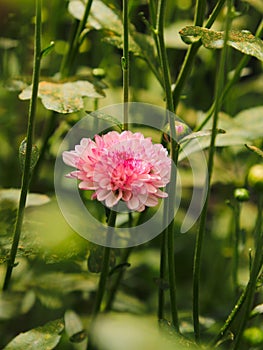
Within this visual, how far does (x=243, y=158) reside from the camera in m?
1.27

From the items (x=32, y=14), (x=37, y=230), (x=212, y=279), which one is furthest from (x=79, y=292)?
(x=32, y=14)

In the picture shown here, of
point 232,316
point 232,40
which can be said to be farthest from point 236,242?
point 232,40

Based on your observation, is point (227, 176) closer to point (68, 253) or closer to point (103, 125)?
point (103, 125)

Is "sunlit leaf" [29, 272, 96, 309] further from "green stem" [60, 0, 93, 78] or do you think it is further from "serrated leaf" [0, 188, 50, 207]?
"green stem" [60, 0, 93, 78]

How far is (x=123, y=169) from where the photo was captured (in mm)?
630

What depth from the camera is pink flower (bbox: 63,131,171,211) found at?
627 millimetres

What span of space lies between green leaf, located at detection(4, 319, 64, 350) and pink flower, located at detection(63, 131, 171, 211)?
0.57 feet

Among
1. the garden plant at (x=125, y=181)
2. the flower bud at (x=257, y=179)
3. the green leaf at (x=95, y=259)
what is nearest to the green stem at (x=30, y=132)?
the garden plant at (x=125, y=181)

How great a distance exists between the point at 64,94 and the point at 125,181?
9.7 inches

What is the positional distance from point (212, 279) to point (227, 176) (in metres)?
0.17

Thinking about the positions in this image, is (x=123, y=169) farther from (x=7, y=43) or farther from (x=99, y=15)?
(x=7, y=43)

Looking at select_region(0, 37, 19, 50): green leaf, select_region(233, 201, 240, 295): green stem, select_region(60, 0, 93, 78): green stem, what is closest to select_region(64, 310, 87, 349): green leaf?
select_region(233, 201, 240, 295): green stem

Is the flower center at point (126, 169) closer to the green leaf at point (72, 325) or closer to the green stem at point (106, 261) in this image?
the green stem at point (106, 261)

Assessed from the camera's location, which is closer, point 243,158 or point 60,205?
point 60,205
